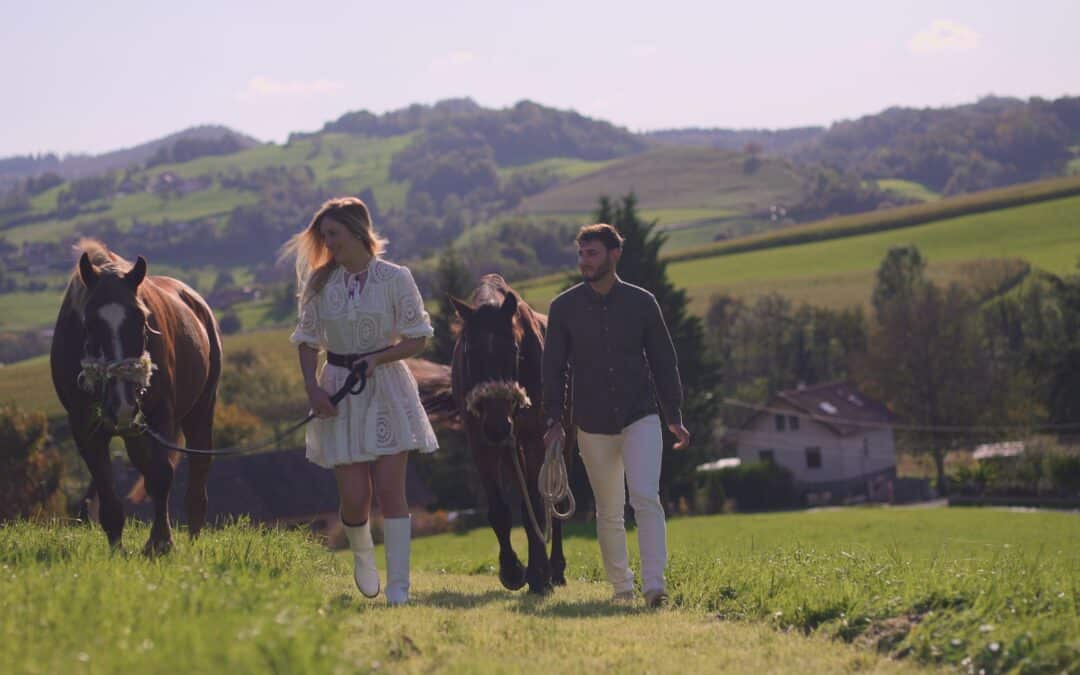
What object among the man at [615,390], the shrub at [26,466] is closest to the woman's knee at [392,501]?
the man at [615,390]

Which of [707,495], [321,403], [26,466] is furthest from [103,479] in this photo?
[707,495]

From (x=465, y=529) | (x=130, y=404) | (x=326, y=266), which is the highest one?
(x=326, y=266)

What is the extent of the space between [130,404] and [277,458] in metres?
47.6

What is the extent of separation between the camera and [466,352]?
991 cm

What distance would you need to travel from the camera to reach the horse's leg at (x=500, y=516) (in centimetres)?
1026

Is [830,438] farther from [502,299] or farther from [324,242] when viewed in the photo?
[324,242]

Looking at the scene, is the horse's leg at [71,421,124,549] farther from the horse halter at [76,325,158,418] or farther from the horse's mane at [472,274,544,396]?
the horse's mane at [472,274,544,396]

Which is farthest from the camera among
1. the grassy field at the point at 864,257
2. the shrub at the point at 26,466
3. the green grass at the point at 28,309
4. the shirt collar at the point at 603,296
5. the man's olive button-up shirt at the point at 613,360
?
the green grass at the point at 28,309

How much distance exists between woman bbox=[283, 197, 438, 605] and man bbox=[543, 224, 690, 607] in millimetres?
1145

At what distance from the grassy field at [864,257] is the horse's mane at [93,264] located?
286 ft

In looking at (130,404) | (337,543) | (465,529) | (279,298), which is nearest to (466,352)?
(130,404)

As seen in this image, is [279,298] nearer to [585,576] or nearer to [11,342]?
[11,342]

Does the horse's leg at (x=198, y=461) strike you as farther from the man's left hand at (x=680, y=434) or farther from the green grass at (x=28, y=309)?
the green grass at (x=28, y=309)

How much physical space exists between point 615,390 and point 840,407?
231 feet
